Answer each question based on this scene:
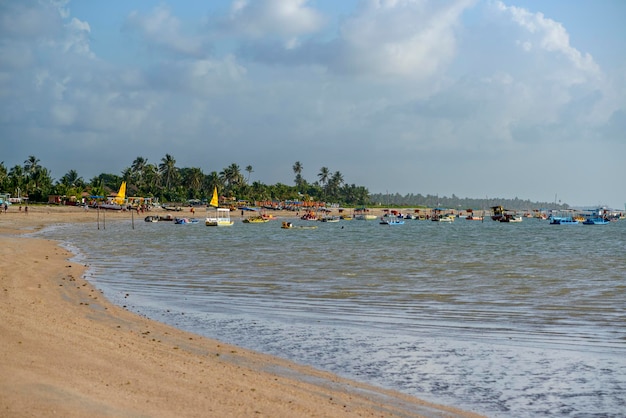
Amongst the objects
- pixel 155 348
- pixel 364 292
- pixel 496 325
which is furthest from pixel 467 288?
pixel 155 348

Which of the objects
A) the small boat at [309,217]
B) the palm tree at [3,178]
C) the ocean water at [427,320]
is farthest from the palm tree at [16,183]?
the ocean water at [427,320]

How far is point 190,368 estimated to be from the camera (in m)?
12.0

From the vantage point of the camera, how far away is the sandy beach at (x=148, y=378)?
911 cm

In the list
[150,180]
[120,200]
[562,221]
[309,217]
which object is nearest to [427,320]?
[309,217]

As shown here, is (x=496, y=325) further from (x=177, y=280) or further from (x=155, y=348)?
(x=177, y=280)

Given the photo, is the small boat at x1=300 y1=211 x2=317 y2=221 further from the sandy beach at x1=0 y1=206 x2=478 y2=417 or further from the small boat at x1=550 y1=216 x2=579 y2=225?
the sandy beach at x1=0 y1=206 x2=478 y2=417

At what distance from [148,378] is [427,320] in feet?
35.9

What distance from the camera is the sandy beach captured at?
911cm

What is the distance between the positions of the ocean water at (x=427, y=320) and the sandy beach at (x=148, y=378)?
95cm

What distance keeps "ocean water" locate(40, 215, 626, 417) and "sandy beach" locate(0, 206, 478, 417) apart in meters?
0.95

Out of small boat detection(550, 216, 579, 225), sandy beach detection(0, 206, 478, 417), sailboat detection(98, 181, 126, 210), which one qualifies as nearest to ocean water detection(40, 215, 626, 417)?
sandy beach detection(0, 206, 478, 417)

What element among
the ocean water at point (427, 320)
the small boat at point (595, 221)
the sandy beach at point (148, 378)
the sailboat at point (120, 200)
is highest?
the sailboat at point (120, 200)

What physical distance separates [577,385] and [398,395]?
12.3 ft

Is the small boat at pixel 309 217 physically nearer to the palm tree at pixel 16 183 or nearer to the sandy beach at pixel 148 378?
the palm tree at pixel 16 183
